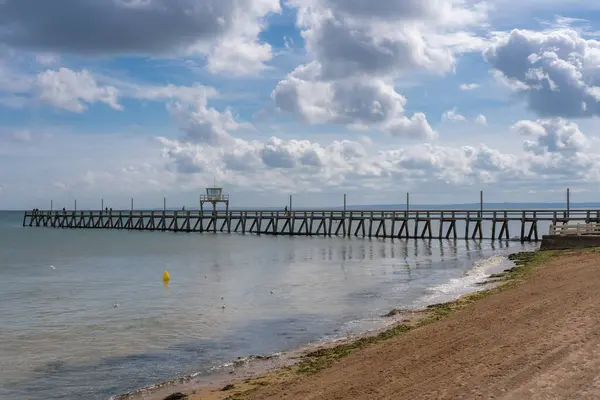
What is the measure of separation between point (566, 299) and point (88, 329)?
1217 cm

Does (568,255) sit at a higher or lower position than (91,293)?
higher

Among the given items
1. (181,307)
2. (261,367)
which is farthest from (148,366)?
(181,307)

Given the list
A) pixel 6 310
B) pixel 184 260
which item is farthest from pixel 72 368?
pixel 184 260

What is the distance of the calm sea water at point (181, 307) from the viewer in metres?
12.8

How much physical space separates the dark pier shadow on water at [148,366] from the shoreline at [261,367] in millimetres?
422

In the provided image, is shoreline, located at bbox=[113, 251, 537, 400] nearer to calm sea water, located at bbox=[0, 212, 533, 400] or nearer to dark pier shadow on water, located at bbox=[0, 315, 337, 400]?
dark pier shadow on water, located at bbox=[0, 315, 337, 400]

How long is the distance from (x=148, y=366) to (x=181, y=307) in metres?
7.63

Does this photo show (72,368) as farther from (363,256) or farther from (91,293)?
(363,256)

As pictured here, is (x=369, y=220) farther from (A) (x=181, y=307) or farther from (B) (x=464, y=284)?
(A) (x=181, y=307)

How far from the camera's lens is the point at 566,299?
14.0 meters

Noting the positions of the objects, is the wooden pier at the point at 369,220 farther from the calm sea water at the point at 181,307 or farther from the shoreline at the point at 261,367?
the shoreline at the point at 261,367

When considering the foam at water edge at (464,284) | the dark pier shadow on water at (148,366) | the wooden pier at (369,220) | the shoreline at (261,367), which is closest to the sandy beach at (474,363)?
the shoreline at (261,367)

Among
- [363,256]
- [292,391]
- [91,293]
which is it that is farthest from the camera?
[363,256]

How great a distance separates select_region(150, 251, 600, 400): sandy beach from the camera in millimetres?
8281
